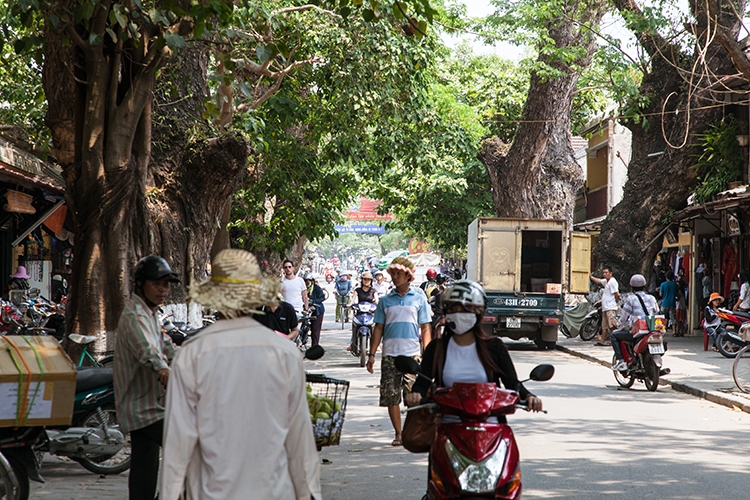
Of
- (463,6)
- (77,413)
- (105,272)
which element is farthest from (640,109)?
(77,413)

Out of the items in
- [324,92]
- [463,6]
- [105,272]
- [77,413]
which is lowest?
[77,413]

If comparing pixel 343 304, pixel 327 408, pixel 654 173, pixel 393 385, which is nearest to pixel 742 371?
pixel 393 385

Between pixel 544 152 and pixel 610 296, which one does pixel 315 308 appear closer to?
pixel 610 296

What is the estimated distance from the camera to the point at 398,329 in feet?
29.3

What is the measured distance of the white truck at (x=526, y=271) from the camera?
21750 mm

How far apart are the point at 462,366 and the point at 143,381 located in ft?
5.84

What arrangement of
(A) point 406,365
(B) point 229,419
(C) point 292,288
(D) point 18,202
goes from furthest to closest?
(C) point 292,288 < (D) point 18,202 < (A) point 406,365 < (B) point 229,419

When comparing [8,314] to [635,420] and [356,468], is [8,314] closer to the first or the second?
[356,468]

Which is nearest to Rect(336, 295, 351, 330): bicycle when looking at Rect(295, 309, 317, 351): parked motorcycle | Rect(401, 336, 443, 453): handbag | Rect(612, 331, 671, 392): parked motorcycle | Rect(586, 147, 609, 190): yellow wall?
Rect(295, 309, 317, 351): parked motorcycle

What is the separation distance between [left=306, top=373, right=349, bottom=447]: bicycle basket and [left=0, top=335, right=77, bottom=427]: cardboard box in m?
1.43

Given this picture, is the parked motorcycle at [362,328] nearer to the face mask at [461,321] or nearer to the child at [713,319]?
the child at [713,319]

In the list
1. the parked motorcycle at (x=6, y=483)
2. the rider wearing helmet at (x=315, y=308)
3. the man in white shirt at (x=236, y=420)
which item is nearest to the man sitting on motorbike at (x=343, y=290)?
the rider wearing helmet at (x=315, y=308)

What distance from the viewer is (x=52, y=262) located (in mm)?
24219

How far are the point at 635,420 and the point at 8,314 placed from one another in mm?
9002
